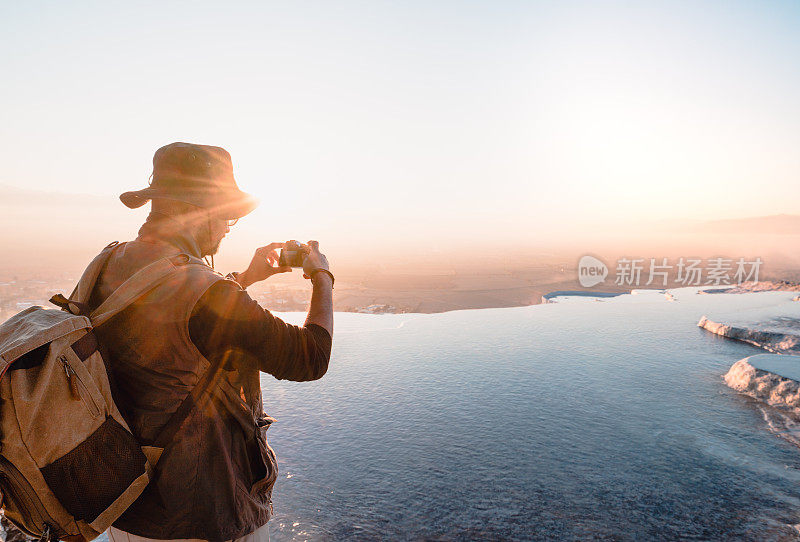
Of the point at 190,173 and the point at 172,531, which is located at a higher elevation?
the point at 190,173

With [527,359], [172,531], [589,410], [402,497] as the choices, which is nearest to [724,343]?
[527,359]

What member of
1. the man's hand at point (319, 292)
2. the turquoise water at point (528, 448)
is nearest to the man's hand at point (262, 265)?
the man's hand at point (319, 292)

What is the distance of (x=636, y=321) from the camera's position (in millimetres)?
13125

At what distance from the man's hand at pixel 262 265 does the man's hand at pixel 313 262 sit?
287 mm

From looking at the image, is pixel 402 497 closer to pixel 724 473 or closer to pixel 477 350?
pixel 724 473

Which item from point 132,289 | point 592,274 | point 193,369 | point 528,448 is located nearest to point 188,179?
point 132,289

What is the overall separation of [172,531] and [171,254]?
0.97 m

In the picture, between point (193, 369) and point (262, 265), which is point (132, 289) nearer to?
point (193, 369)

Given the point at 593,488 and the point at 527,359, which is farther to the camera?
the point at 527,359

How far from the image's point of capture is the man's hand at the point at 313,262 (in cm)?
168

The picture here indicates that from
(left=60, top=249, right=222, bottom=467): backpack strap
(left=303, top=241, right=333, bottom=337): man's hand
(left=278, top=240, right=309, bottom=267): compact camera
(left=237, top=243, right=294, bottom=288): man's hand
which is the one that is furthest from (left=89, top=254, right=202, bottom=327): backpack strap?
(left=237, top=243, right=294, bottom=288): man's hand

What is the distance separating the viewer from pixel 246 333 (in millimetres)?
1242

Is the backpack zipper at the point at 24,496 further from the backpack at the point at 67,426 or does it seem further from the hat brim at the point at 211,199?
the hat brim at the point at 211,199

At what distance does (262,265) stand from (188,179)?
1.96 feet
